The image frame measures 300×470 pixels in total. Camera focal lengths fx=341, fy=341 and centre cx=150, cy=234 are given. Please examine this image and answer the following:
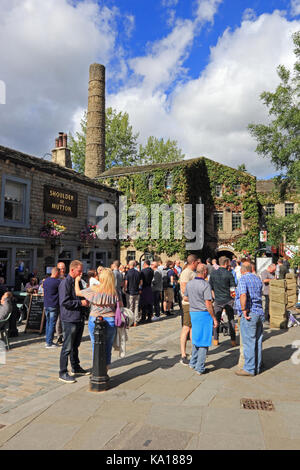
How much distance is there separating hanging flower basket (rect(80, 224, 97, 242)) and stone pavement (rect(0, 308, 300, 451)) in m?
9.59

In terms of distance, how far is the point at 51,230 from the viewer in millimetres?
14078

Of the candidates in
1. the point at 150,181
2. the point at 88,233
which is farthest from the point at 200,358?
the point at 150,181

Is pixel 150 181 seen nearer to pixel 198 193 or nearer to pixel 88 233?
pixel 198 193

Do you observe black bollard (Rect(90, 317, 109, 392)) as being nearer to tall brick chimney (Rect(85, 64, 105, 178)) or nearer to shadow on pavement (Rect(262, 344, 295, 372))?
shadow on pavement (Rect(262, 344, 295, 372))

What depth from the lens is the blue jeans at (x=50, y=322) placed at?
7605 millimetres

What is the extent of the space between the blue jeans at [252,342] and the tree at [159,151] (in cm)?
3573

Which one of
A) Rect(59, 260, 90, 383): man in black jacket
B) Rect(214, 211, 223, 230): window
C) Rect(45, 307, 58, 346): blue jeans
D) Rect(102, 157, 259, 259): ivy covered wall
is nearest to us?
Rect(59, 260, 90, 383): man in black jacket

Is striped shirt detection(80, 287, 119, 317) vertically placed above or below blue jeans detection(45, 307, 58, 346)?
above

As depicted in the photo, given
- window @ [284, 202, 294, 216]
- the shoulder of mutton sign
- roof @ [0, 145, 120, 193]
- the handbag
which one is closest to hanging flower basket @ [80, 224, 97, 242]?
the shoulder of mutton sign

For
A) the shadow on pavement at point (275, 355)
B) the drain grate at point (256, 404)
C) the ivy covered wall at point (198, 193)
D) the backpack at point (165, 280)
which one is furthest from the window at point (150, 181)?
the drain grate at point (256, 404)

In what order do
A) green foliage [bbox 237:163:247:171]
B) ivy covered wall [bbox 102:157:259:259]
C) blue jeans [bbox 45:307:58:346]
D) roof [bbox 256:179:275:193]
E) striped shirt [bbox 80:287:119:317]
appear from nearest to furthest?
striped shirt [bbox 80:287:119:317], blue jeans [bbox 45:307:58:346], ivy covered wall [bbox 102:157:259:259], roof [bbox 256:179:275:193], green foliage [bbox 237:163:247:171]

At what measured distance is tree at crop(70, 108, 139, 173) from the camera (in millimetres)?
40531

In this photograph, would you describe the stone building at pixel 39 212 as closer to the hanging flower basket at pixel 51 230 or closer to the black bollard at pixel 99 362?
the hanging flower basket at pixel 51 230
